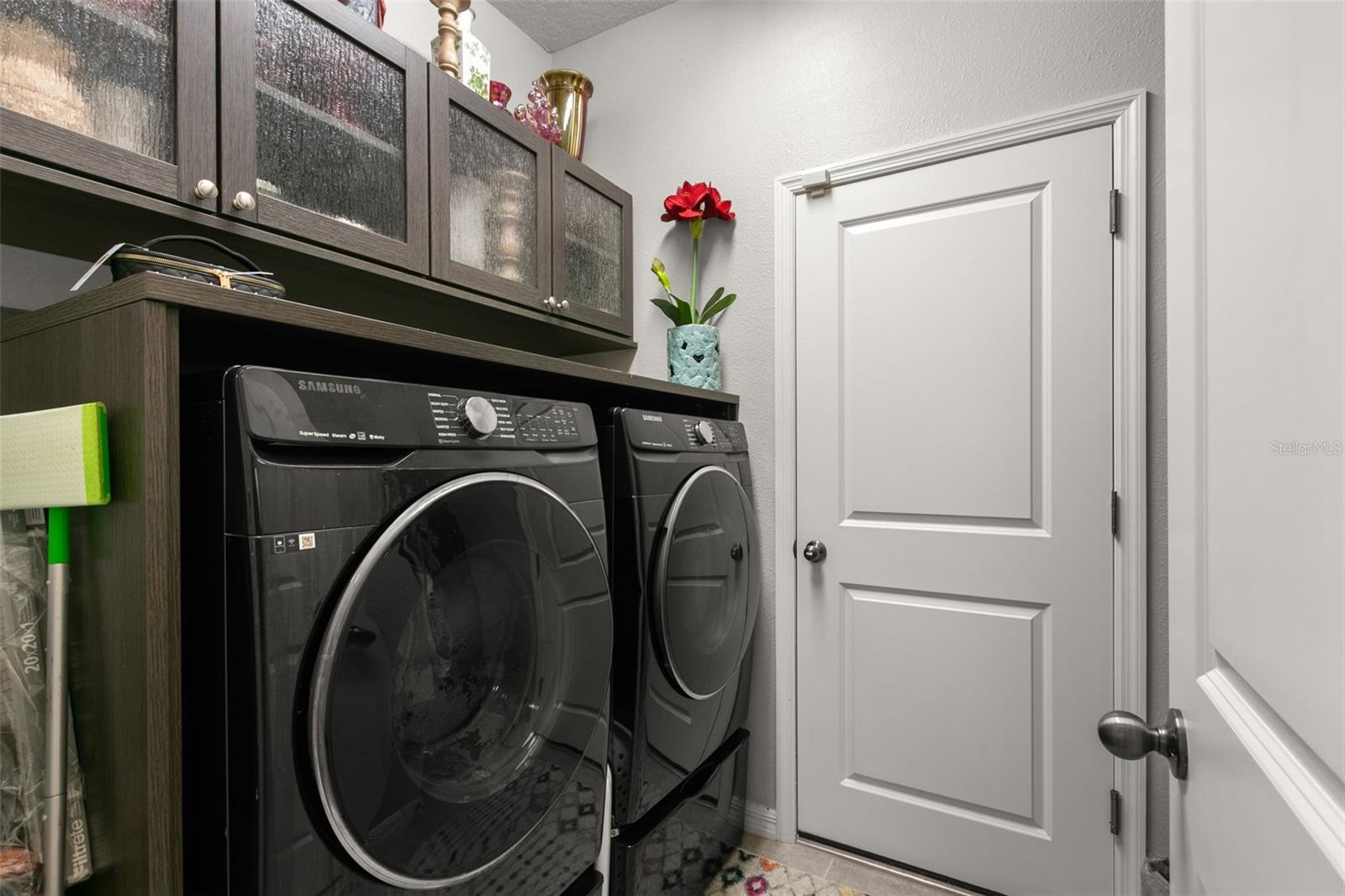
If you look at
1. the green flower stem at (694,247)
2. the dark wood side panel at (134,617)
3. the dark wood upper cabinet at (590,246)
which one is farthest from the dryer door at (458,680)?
the green flower stem at (694,247)

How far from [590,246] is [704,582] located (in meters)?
1.15

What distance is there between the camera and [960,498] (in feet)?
5.73

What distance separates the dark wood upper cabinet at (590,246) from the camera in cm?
194

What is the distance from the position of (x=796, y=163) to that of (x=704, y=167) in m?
0.32

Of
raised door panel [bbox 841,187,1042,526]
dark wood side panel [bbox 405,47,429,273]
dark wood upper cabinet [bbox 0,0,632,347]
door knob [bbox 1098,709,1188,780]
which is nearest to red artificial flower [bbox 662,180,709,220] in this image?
dark wood upper cabinet [bbox 0,0,632,347]

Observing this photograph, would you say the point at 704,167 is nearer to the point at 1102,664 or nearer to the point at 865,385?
the point at 865,385

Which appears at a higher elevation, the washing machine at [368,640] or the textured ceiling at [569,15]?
the textured ceiling at [569,15]

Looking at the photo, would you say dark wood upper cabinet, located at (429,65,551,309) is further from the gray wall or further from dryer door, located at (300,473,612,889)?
dryer door, located at (300,473,612,889)

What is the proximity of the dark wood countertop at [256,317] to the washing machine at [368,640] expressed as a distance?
8cm

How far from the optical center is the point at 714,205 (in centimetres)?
205

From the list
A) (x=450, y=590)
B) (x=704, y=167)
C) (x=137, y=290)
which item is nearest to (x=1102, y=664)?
(x=450, y=590)

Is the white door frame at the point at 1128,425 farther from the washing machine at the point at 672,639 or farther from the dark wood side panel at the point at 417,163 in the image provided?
the dark wood side panel at the point at 417,163

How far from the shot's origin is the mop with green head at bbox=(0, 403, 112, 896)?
2.35 feet

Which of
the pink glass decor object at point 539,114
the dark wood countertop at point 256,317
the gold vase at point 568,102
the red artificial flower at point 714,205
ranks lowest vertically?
the dark wood countertop at point 256,317
